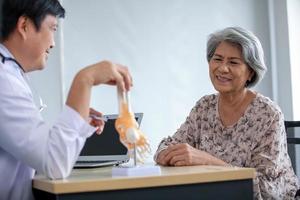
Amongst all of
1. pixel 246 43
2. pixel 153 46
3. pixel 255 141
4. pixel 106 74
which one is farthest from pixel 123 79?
pixel 153 46

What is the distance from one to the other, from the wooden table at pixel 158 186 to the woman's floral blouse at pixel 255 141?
20.3 inches

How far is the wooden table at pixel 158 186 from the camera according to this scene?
999mm

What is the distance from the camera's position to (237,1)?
11.9 feet

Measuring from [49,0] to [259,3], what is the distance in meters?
2.69

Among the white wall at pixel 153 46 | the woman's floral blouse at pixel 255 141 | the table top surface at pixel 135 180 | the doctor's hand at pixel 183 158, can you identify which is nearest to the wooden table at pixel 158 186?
the table top surface at pixel 135 180

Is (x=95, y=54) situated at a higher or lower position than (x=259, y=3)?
lower

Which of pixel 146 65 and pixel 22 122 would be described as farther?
pixel 146 65

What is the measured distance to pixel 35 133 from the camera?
41.9 inches

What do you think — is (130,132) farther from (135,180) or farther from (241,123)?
(241,123)

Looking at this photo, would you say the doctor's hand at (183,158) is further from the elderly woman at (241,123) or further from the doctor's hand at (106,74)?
the doctor's hand at (106,74)

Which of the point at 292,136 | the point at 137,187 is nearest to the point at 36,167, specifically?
the point at 137,187

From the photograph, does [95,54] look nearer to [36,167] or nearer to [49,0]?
[49,0]

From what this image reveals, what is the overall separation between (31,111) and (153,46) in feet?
7.27

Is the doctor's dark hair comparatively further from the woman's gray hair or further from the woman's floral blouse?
the woman's gray hair
